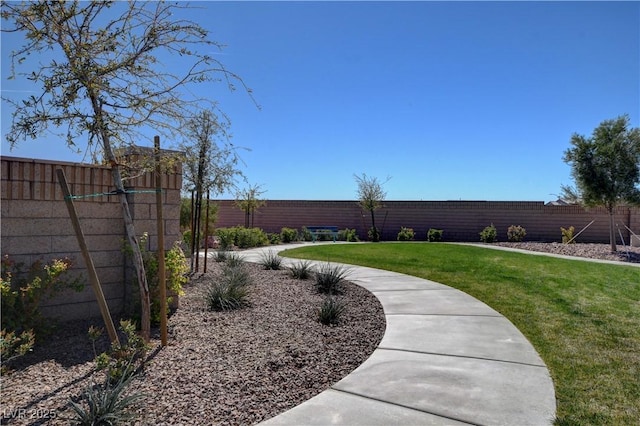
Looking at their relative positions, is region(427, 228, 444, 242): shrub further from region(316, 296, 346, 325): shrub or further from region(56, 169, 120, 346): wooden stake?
region(56, 169, 120, 346): wooden stake

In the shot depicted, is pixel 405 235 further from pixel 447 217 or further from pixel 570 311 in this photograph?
pixel 570 311

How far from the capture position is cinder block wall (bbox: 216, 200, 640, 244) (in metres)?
23.8

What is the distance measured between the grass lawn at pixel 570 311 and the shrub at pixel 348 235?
404 inches

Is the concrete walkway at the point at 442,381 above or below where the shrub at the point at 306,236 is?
below

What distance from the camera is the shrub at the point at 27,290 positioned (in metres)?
4.75

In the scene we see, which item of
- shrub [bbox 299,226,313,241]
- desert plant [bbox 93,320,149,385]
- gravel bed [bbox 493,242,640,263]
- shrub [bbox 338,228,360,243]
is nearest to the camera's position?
desert plant [bbox 93,320,149,385]

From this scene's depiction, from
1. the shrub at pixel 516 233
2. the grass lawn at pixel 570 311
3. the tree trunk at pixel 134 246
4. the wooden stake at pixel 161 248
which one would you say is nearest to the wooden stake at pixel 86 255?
the tree trunk at pixel 134 246

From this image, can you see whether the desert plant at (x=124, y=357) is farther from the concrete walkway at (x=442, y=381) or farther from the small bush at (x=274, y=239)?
the small bush at (x=274, y=239)

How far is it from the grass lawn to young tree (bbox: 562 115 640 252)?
602 cm

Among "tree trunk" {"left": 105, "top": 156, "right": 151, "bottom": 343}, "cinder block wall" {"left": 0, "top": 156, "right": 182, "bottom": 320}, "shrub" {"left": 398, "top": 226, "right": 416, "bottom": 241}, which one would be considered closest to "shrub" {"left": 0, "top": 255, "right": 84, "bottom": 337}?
"cinder block wall" {"left": 0, "top": 156, "right": 182, "bottom": 320}

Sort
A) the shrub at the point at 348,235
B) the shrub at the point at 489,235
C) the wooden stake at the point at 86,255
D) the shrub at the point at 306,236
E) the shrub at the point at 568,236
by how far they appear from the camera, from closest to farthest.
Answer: the wooden stake at the point at 86,255 → the shrub at the point at 568,236 → the shrub at the point at 489,235 → the shrub at the point at 306,236 → the shrub at the point at 348,235

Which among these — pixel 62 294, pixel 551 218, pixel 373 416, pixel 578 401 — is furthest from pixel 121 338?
pixel 551 218

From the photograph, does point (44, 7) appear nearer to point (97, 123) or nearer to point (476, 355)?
point (97, 123)

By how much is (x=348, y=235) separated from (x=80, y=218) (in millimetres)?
20731
